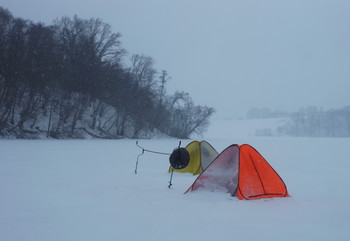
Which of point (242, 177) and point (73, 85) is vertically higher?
point (73, 85)

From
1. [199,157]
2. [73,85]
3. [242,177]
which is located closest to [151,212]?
[242,177]

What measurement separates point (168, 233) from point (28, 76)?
3337 centimetres

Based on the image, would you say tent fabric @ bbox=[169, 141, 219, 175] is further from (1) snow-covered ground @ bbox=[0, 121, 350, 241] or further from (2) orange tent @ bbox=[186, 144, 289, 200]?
(2) orange tent @ bbox=[186, 144, 289, 200]

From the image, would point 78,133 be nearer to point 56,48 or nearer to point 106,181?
point 56,48

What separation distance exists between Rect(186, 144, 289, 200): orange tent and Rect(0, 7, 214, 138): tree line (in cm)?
2868

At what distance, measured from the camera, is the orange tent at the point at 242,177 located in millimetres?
6863

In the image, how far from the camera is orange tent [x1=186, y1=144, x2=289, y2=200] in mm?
6863

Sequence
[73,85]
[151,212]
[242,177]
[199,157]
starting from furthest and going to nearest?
1. [73,85]
2. [199,157]
3. [242,177]
4. [151,212]

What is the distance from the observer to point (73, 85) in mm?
39500

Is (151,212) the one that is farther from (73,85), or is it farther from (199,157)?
(73,85)

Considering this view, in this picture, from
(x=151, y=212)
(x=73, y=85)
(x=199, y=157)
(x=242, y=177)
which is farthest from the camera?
(x=73, y=85)

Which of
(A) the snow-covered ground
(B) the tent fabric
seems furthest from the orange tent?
(B) the tent fabric

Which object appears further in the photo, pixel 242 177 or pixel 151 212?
pixel 242 177

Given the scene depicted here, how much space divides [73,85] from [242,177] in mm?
36620
